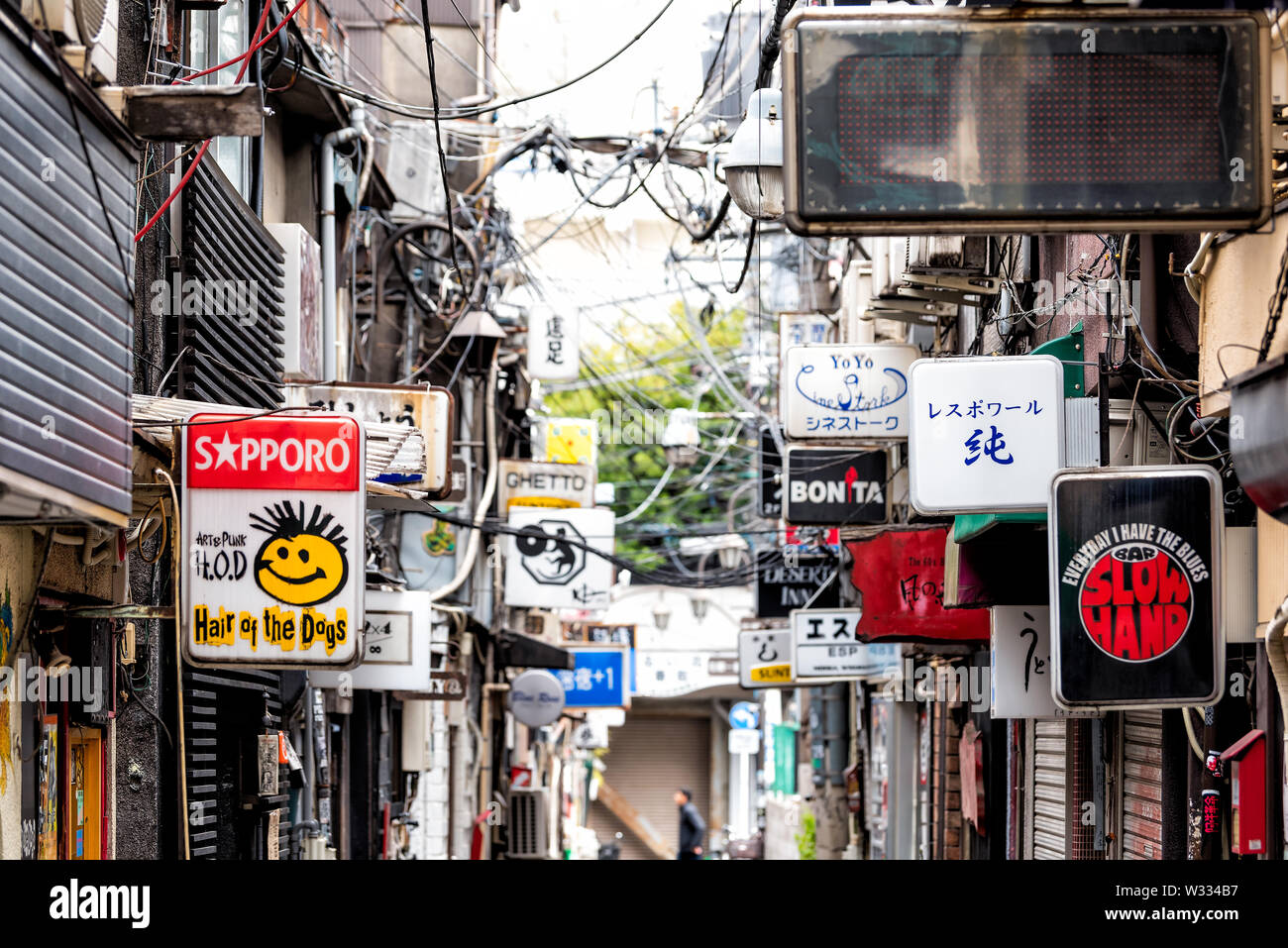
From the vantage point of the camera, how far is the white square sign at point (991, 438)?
11008 millimetres

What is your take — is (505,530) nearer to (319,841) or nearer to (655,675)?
(319,841)

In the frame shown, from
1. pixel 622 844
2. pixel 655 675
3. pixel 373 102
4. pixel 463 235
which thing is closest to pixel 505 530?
pixel 463 235

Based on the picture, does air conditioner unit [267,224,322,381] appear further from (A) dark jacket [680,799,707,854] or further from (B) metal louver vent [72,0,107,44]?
(A) dark jacket [680,799,707,854]

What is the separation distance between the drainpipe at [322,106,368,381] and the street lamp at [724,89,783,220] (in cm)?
615

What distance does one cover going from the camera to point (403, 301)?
2162cm

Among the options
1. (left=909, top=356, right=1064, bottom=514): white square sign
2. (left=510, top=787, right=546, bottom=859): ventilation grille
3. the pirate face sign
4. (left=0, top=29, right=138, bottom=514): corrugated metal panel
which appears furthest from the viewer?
(left=510, top=787, right=546, bottom=859): ventilation grille

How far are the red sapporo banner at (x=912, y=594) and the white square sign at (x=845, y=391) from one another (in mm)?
1207

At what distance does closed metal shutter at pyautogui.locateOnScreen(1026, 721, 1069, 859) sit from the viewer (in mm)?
14477

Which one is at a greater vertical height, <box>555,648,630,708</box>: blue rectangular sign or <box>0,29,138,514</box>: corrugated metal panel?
<box>0,29,138,514</box>: corrugated metal panel

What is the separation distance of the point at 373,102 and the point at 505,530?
732 centimetres

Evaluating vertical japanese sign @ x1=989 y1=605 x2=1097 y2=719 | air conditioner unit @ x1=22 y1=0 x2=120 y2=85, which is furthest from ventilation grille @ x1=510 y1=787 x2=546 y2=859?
air conditioner unit @ x1=22 y1=0 x2=120 y2=85

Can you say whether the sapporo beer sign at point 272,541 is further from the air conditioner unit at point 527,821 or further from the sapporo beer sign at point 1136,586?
the air conditioner unit at point 527,821
